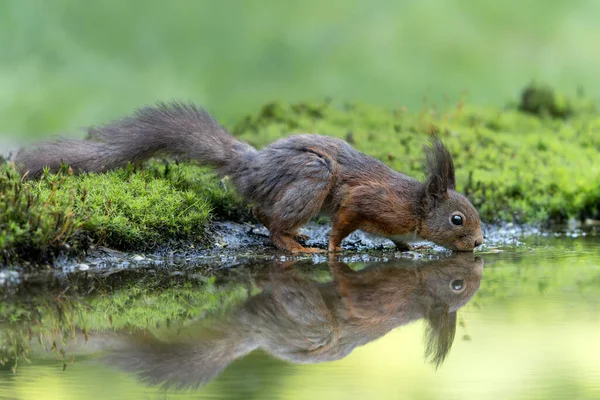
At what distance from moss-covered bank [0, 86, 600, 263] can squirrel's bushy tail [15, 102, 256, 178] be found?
0.69 feet

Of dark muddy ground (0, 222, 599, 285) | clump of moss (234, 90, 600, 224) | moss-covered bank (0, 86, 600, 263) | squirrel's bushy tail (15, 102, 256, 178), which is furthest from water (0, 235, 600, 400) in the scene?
clump of moss (234, 90, 600, 224)

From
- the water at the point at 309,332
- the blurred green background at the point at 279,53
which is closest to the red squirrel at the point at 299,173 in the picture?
the water at the point at 309,332

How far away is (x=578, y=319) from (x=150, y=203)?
357 cm

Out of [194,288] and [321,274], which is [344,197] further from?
[194,288]

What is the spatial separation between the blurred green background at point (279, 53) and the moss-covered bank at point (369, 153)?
1.22 metres

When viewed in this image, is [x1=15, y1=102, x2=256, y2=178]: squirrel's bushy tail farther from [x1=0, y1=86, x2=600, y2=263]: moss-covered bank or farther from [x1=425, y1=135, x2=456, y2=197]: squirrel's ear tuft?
[x1=425, y1=135, x2=456, y2=197]: squirrel's ear tuft

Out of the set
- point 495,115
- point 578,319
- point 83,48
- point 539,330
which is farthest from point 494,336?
point 83,48

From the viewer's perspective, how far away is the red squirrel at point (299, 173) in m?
7.22

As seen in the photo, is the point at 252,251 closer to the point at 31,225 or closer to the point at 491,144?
the point at 31,225

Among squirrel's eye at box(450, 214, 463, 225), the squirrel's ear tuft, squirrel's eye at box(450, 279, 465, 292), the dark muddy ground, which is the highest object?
the squirrel's ear tuft

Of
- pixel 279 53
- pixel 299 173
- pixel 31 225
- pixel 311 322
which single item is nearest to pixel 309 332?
pixel 311 322

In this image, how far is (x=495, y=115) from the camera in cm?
1313

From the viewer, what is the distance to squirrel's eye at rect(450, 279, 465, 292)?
588 centimetres

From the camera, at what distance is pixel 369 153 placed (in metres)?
10.1
